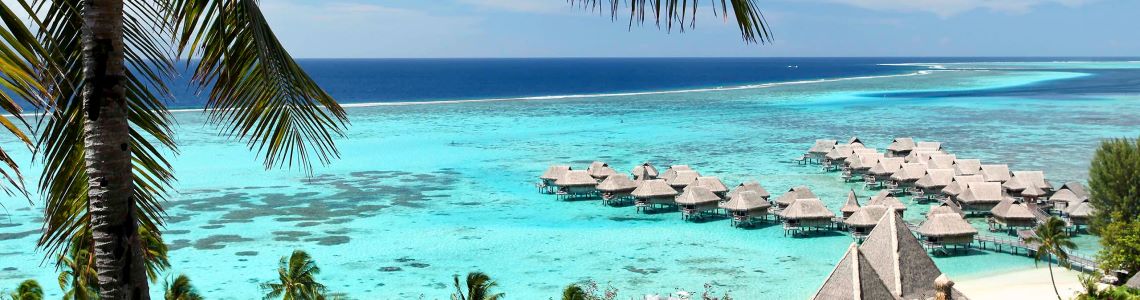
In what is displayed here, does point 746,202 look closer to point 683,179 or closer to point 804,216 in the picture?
point 804,216

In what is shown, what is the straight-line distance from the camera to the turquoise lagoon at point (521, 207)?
16172 millimetres

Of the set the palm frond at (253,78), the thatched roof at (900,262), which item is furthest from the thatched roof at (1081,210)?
the palm frond at (253,78)

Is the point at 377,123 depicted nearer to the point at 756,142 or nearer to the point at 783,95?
the point at 756,142

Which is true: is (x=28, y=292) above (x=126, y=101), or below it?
below

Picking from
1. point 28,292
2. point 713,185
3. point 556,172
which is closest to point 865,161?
point 713,185

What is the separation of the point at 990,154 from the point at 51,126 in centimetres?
3296

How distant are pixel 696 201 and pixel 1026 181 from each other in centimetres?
814

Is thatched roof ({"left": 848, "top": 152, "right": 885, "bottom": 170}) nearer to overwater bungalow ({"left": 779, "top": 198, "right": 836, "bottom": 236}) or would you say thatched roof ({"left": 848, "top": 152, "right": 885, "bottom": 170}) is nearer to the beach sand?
overwater bungalow ({"left": 779, "top": 198, "right": 836, "bottom": 236})

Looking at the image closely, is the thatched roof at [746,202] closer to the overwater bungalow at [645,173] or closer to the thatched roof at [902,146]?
the overwater bungalow at [645,173]

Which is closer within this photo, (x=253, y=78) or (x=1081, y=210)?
(x=253, y=78)

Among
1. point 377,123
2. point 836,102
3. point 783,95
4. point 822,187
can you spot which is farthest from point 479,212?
point 783,95

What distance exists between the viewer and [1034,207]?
740 inches

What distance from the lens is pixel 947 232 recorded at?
16844mm

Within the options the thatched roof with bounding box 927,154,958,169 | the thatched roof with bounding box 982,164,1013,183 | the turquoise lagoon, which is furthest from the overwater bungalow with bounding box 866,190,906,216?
the thatched roof with bounding box 927,154,958,169
